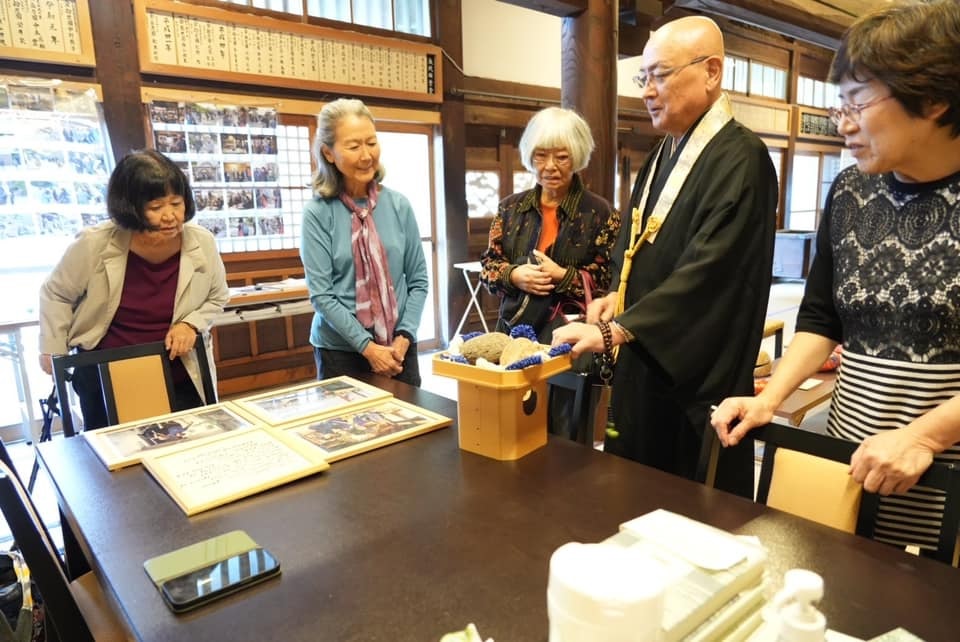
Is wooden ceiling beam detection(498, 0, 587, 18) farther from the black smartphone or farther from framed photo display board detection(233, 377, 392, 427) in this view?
the black smartphone

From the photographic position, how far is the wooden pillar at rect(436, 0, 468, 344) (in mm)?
4812

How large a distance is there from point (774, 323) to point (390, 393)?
101 inches

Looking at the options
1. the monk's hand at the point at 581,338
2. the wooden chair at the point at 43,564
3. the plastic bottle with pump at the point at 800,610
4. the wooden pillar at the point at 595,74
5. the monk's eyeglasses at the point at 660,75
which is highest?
the wooden pillar at the point at 595,74

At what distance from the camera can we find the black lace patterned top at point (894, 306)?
1.04 metres

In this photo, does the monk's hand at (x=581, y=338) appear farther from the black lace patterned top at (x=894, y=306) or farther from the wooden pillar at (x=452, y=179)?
the wooden pillar at (x=452, y=179)

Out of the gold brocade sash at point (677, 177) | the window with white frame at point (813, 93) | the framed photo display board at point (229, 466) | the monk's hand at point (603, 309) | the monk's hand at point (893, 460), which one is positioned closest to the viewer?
the monk's hand at point (893, 460)

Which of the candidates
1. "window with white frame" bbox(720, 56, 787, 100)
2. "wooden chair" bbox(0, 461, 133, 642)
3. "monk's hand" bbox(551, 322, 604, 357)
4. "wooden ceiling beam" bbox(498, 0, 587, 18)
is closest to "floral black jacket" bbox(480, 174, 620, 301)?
"monk's hand" bbox(551, 322, 604, 357)

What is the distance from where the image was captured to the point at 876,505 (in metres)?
1.02

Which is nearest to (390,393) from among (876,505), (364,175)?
(364,175)

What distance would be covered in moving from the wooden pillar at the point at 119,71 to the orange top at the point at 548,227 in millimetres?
2685

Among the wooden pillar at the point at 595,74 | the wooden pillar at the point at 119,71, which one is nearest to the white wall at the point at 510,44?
the wooden pillar at the point at 595,74

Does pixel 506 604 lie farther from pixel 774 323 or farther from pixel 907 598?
pixel 774 323

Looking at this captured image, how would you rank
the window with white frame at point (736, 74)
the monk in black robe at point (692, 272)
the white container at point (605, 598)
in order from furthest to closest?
1. the window with white frame at point (736, 74)
2. the monk in black robe at point (692, 272)
3. the white container at point (605, 598)

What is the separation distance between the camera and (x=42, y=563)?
0.98 meters
